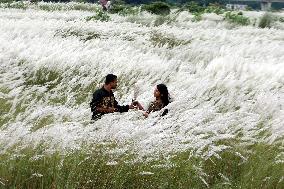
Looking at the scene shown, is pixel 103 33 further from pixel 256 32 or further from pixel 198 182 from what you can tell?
pixel 198 182

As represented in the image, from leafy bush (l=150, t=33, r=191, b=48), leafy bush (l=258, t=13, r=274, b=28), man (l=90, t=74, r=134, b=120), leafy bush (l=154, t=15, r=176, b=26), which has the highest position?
man (l=90, t=74, r=134, b=120)

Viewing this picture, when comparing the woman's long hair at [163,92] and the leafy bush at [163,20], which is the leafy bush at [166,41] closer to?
the leafy bush at [163,20]

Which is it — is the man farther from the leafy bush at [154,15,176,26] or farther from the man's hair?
the leafy bush at [154,15,176,26]

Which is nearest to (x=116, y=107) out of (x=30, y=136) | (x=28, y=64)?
(x=30, y=136)

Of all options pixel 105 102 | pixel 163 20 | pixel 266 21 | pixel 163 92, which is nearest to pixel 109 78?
pixel 105 102

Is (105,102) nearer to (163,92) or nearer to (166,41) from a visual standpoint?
(163,92)

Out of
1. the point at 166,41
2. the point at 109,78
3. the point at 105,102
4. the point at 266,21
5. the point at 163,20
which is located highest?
the point at 109,78

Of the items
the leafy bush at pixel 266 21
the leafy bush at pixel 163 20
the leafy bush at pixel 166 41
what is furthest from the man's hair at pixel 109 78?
the leafy bush at pixel 266 21

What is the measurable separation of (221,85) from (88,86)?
2.34 metres

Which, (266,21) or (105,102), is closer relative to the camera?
(105,102)

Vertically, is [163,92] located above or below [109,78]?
below

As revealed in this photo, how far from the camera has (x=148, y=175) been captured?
13.3 ft

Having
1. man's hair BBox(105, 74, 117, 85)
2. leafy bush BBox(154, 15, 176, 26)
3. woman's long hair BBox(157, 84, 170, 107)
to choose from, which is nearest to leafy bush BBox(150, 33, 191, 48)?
leafy bush BBox(154, 15, 176, 26)

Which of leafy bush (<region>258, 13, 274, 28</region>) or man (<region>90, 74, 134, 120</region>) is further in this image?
leafy bush (<region>258, 13, 274, 28</region>)
